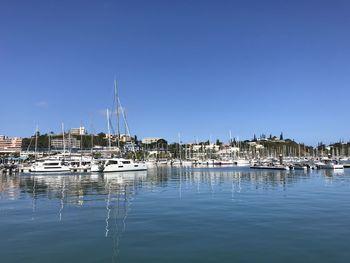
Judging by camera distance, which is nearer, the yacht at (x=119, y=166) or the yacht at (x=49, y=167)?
the yacht at (x=119, y=166)

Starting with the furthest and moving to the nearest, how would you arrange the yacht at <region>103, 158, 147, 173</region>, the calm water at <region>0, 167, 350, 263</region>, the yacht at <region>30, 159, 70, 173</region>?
the yacht at <region>30, 159, 70, 173</region>
the yacht at <region>103, 158, 147, 173</region>
the calm water at <region>0, 167, 350, 263</region>

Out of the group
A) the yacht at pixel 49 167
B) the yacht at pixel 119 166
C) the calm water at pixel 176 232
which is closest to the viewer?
the calm water at pixel 176 232

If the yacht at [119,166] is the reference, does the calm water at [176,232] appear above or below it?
below

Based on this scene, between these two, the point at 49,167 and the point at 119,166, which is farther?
the point at 49,167

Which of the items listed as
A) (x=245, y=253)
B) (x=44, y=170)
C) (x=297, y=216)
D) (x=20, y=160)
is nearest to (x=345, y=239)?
(x=245, y=253)

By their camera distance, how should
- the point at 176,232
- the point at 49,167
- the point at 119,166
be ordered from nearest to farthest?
the point at 176,232 → the point at 119,166 → the point at 49,167

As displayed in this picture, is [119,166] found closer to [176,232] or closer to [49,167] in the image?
[49,167]

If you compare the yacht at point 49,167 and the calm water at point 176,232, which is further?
the yacht at point 49,167

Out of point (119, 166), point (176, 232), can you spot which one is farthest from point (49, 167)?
point (176, 232)

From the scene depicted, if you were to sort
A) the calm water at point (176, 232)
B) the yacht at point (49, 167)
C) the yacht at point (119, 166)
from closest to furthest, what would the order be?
1. the calm water at point (176, 232)
2. the yacht at point (119, 166)
3. the yacht at point (49, 167)

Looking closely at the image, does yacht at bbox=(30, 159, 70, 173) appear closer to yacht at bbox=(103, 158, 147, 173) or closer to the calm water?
yacht at bbox=(103, 158, 147, 173)

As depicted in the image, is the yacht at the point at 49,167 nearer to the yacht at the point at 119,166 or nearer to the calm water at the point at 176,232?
the yacht at the point at 119,166

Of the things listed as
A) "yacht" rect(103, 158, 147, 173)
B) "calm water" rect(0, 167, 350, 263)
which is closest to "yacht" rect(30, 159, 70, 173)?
"yacht" rect(103, 158, 147, 173)

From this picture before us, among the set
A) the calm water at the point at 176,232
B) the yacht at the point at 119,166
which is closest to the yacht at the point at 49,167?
the yacht at the point at 119,166
